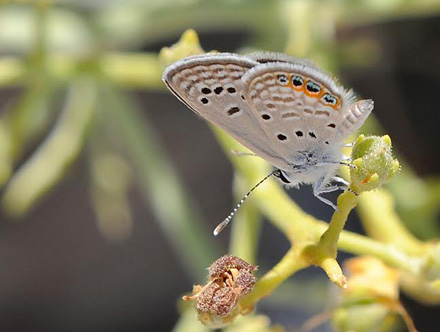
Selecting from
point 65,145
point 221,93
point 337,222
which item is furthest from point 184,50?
point 65,145

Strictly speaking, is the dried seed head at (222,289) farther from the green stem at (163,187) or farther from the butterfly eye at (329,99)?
the green stem at (163,187)

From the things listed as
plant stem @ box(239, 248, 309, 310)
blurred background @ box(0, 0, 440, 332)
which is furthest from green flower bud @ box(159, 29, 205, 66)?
plant stem @ box(239, 248, 309, 310)

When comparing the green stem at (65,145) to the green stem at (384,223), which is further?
the green stem at (65,145)

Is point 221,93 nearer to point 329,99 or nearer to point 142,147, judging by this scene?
point 329,99

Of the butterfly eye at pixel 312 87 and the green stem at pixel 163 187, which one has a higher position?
the butterfly eye at pixel 312 87

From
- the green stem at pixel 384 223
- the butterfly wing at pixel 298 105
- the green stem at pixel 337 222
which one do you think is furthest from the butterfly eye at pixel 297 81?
the green stem at pixel 384 223

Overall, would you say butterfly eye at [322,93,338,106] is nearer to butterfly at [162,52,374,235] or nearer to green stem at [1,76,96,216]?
butterfly at [162,52,374,235]
